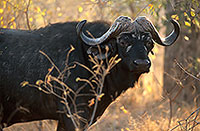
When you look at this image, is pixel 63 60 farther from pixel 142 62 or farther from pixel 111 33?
pixel 142 62

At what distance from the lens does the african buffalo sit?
4648 millimetres

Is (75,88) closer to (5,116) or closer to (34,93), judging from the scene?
(34,93)

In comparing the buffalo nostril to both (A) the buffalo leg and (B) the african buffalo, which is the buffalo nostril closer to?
(B) the african buffalo

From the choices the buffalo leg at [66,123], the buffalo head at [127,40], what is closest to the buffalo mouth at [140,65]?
the buffalo head at [127,40]

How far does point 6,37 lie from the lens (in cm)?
502

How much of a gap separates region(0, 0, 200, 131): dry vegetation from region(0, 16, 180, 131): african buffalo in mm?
481

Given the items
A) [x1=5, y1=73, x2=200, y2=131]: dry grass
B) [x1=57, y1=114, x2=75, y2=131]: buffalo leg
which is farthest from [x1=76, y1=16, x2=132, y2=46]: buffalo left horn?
[x1=57, y1=114, x2=75, y2=131]: buffalo leg

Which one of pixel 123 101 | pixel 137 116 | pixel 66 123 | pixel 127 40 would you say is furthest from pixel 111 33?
pixel 123 101

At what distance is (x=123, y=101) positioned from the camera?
848 centimetres

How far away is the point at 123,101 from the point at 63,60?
3967 mm

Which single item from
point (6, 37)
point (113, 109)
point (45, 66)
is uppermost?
point (6, 37)

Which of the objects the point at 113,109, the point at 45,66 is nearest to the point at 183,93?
the point at 113,109

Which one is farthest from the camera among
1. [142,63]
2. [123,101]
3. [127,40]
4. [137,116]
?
[123,101]

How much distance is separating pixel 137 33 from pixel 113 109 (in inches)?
137
